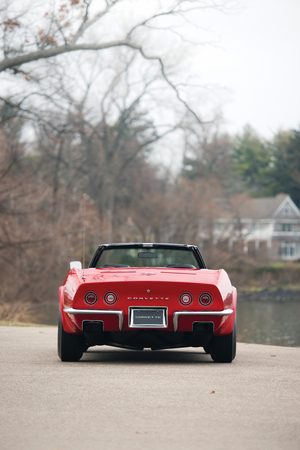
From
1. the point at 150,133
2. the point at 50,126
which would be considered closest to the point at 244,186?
the point at 150,133

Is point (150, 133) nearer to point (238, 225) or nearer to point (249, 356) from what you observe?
point (238, 225)

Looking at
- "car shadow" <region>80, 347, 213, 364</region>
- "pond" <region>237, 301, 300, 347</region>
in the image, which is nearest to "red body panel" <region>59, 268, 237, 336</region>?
"car shadow" <region>80, 347, 213, 364</region>

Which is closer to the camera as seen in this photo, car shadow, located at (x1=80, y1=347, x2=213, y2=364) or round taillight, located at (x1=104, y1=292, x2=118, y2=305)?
round taillight, located at (x1=104, y1=292, x2=118, y2=305)

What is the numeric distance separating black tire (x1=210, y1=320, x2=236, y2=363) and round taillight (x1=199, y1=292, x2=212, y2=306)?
0.59m

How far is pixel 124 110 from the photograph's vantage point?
156 ft

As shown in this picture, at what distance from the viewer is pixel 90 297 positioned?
6.33m

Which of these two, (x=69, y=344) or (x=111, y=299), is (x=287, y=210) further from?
(x=111, y=299)

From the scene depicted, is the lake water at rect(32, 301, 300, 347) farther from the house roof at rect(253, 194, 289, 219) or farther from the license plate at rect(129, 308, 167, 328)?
the house roof at rect(253, 194, 289, 219)

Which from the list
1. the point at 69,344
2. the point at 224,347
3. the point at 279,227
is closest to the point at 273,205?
the point at 279,227

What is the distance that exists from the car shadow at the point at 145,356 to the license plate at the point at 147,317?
2.67ft

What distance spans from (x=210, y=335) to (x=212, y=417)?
7.71 feet

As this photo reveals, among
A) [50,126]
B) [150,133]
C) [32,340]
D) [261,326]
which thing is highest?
[150,133]

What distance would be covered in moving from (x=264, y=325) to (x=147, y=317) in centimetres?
2037

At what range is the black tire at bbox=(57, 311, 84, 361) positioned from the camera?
6676 millimetres
